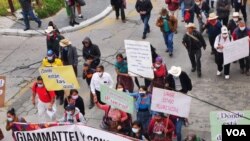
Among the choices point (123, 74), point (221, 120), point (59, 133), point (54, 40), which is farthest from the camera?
point (54, 40)

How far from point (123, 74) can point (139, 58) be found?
0.75 metres

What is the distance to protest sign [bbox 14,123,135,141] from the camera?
31.8 feet

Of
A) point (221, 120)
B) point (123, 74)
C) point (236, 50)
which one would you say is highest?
point (236, 50)

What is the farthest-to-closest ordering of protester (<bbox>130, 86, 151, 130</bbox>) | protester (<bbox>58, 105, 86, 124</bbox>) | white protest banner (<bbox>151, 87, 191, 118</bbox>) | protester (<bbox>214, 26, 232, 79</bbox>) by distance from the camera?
protester (<bbox>214, 26, 232, 79</bbox>)
protester (<bbox>130, 86, 151, 130</bbox>)
protester (<bbox>58, 105, 86, 124</bbox>)
white protest banner (<bbox>151, 87, 191, 118</bbox>)

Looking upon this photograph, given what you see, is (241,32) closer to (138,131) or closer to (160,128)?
(160,128)

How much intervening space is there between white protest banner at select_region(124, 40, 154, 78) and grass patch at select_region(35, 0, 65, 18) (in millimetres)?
7531

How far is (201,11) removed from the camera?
55.5ft

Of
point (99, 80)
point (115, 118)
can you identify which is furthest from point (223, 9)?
point (115, 118)

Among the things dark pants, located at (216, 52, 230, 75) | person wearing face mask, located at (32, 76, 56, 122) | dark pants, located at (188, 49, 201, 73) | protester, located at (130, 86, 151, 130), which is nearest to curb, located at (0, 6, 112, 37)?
dark pants, located at (188, 49, 201, 73)

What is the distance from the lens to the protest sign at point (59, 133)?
31.8ft

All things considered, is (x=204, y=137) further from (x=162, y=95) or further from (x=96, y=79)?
(x=96, y=79)

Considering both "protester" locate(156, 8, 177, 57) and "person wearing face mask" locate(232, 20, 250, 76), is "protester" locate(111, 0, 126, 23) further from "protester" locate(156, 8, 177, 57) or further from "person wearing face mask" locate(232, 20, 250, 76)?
"person wearing face mask" locate(232, 20, 250, 76)

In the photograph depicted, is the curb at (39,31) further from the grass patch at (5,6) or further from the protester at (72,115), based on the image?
the protester at (72,115)

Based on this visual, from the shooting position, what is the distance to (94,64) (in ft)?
46.1
